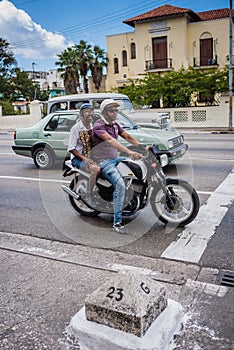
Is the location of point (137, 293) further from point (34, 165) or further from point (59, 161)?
point (34, 165)

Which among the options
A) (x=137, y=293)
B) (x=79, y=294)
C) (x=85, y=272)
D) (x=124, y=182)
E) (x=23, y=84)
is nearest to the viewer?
(x=137, y=293)

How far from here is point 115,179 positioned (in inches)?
214

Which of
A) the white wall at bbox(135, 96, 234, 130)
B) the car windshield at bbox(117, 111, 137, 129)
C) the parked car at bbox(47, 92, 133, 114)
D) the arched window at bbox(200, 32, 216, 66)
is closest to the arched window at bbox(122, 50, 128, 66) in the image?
the arched window at bbox(200, 32, 216, 66)

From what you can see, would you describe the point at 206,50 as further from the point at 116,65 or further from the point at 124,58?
the point at 116,65

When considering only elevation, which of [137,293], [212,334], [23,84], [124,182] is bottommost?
[212,334]

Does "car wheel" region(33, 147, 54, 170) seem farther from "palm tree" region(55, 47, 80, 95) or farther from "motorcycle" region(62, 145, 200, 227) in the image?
"palm tree" region(55, 47, 80, 95)

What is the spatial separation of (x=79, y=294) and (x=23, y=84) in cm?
5597

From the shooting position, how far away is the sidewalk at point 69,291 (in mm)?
3166

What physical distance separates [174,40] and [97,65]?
8.79 m

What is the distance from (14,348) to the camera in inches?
121

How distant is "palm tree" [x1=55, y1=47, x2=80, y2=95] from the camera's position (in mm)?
41375

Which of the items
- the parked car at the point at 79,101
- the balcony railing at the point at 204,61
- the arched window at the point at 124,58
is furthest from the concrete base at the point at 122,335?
the arched window at the point at 124,58

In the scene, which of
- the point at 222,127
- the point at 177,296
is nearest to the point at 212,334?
the point at 177,296

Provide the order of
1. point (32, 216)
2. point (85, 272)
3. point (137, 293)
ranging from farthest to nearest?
point (32, 216) → point (85, 272) → point (137, 293)
